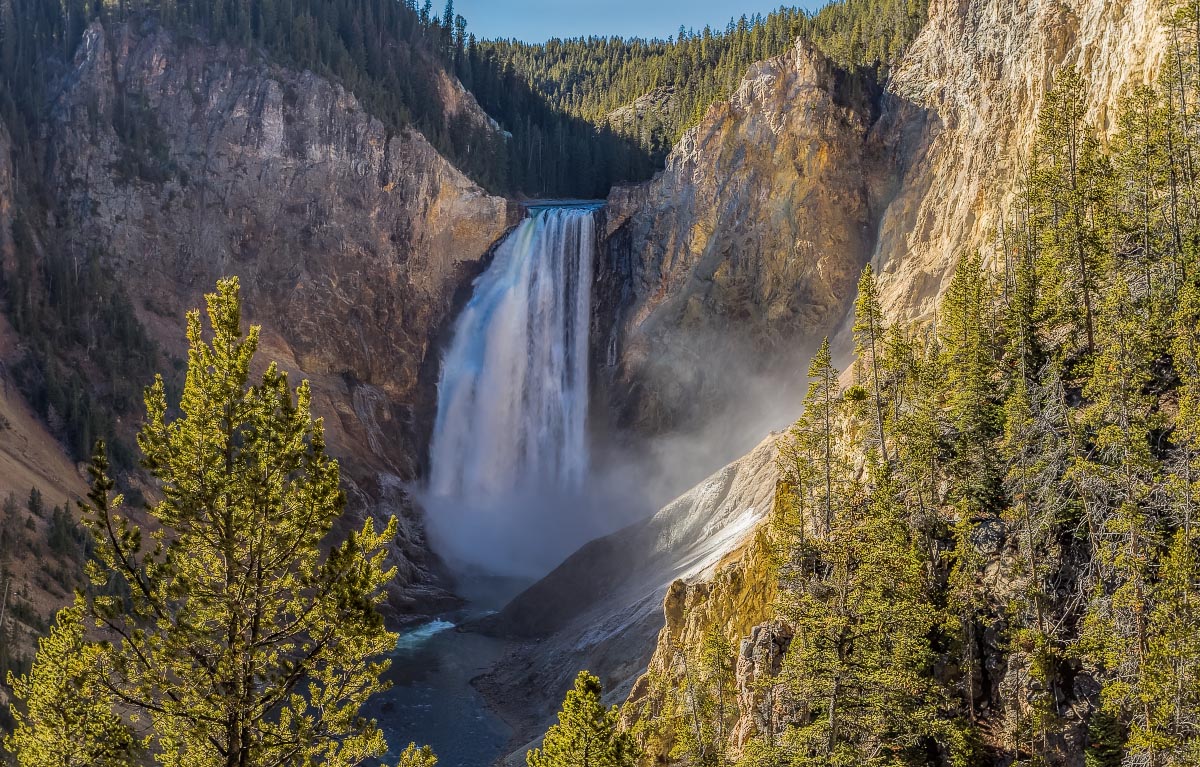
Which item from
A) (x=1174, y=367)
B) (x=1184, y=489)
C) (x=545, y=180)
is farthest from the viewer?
(x=545, y=180)

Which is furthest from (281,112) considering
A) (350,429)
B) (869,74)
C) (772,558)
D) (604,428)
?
(772,558)

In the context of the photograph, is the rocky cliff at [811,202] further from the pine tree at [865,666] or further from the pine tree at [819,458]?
the pine tree at [865,666]

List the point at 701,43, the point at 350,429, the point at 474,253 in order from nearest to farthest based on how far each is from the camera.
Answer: the point at 350,429 → the point at 474,253 → the point at 701,43

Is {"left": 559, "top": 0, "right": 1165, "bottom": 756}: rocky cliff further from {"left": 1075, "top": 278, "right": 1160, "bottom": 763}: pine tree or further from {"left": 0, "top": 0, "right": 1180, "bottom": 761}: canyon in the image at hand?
{"left": 1075, "top": 278, "right": 1160, "bottom": 763}: pine tree

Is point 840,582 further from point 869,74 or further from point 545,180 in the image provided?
point 545,180

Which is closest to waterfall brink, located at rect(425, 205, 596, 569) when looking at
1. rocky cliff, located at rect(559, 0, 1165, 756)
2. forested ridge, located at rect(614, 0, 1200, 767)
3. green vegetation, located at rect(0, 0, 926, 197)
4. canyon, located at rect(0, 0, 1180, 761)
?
canyon, located at rect(0, 0, 1180, 761)

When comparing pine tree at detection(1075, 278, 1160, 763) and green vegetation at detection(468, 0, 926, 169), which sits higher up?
green vegetation at detection(468, 0, 926, 169)

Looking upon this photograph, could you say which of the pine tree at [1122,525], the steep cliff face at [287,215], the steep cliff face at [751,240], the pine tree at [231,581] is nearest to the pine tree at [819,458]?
the pine tree at [1122,525]
